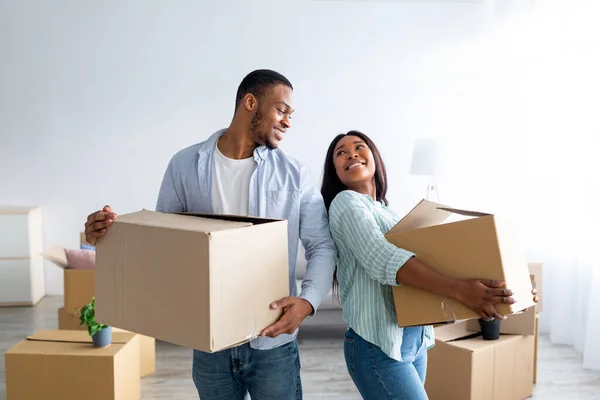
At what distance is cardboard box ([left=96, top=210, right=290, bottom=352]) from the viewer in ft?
3.56

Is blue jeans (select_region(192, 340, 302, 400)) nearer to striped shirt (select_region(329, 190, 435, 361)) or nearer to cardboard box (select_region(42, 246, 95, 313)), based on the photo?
striped shirt (select_region(329, 190, 435, 361))

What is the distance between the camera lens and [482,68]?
15.4ft

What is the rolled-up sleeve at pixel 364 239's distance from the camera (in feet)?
4.34

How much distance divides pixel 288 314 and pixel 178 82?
12.6ft

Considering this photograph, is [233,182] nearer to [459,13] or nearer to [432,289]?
[432,289]

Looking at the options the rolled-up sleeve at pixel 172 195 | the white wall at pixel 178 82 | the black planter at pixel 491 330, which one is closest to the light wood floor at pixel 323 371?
the black planter at pixel 491 330

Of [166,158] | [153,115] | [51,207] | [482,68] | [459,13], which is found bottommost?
[51,207]

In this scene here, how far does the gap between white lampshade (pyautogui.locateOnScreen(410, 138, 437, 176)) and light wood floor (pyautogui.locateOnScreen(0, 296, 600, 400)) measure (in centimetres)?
118

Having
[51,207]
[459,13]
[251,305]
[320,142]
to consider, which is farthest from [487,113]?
[251,305]

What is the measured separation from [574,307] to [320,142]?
2.22m

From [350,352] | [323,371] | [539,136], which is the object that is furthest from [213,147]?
[539,136]

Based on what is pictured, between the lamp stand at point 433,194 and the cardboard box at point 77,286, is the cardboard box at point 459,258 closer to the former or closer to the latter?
the cardboard box at point 77,286

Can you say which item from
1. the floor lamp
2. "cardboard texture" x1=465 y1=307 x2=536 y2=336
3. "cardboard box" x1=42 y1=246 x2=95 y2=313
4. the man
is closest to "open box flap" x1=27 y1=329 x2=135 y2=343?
"cardboard box" x1=42 y1=246 x2=95 y2=313

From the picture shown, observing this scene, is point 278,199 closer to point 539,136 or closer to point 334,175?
point 334,175
